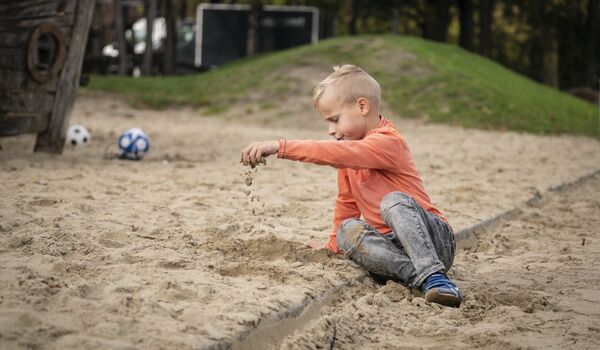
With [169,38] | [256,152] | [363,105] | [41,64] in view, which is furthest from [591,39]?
[256,152]

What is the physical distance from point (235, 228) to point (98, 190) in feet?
5.34

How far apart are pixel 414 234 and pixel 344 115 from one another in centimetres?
71

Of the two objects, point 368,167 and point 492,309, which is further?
point 368,167

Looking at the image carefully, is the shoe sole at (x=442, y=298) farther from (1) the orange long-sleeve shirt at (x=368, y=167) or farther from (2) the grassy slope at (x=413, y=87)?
(2) the grassy slope at (x=413, y=87)

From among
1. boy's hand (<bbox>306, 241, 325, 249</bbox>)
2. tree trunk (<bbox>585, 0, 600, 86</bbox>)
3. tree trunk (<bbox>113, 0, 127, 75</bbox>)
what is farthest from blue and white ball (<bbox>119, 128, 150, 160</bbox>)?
tree trunk (<bbox>585, 0, 600, 86</bbox>)

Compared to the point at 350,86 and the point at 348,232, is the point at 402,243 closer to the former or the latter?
the point at 348,232

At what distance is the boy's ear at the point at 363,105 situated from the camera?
4.53m

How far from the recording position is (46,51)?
916 centimetres

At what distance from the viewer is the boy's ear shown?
14.9 feet

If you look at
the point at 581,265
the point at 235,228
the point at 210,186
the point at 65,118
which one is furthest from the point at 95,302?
the point at 65,118

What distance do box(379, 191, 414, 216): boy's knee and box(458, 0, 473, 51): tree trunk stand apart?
22.9 meters

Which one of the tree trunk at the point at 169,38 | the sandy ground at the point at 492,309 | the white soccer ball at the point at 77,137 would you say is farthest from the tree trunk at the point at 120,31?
the sandy ground at the point at 492,309

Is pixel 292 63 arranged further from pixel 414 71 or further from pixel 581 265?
pixel 581 265

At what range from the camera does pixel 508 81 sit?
18906mm
